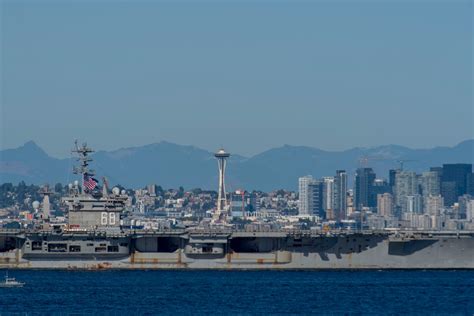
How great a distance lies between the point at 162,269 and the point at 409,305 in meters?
18.3

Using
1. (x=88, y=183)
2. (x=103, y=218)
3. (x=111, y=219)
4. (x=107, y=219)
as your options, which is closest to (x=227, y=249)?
(x=111, y=219)

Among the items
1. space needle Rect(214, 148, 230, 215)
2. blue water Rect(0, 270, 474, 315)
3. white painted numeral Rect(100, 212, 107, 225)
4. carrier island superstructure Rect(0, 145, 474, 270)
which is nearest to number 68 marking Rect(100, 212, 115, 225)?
white painted numeral Rect(100, 212, 107, 225)

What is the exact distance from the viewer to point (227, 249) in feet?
216

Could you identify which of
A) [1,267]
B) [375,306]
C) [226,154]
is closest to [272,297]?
[375,306]

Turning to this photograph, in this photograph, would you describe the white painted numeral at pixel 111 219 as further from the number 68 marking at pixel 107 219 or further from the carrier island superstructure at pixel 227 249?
the carrier island superstructure at pixel 227 249

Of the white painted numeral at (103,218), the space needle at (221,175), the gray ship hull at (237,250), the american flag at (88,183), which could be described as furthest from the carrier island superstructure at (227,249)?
the space needle at (221,175)

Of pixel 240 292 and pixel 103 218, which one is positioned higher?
pixel 103 218

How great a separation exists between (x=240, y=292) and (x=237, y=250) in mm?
11004

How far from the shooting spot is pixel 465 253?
66.8 m

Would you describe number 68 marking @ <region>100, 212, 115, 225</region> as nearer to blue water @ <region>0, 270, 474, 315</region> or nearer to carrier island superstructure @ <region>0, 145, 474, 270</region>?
carrier island superstructure @ <region>0, 145, 474, 270</region>

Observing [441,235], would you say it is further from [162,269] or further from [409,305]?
[409,305]

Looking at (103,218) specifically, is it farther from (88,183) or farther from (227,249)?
(227,249)

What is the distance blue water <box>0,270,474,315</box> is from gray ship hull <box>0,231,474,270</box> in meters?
0.50

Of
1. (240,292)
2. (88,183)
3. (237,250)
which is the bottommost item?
(240,292)
